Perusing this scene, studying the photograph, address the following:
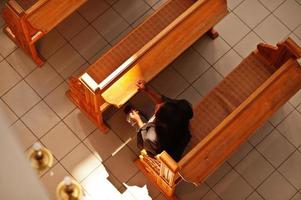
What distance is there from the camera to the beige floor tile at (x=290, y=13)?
6121 millimetres

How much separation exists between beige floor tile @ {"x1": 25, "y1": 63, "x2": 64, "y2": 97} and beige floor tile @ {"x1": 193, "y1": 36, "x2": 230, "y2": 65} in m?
1.68

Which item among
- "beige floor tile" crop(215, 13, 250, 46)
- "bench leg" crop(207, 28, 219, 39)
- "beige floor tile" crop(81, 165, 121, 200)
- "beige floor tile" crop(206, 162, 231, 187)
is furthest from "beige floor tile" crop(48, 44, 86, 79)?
"beige floor tile" crop(206, 162, 231, 187)

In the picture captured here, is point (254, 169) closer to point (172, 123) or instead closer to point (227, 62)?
point (227, 62)

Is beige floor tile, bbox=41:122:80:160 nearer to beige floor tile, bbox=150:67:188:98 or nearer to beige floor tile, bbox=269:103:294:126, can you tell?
beige floor tile, bbox=150:67:188:98

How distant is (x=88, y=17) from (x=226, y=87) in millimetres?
1937

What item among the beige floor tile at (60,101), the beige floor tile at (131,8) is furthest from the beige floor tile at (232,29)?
→ the beige floor tile at (60,101)

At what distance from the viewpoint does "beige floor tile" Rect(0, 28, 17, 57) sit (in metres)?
5.87

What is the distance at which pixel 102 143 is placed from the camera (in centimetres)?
560

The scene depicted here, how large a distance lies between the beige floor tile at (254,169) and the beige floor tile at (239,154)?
4 centimetres

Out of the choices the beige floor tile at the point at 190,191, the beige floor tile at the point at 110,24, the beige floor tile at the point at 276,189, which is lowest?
the beige floor tile at the point at 276,189

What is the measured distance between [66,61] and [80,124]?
784 millimetres

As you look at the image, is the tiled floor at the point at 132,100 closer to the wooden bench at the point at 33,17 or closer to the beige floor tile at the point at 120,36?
the beige floor tile at the point at 120,36

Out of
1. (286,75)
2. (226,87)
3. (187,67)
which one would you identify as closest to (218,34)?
(187,67)

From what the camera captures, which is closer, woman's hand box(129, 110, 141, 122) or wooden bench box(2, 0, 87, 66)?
wooden bench box(2, 0, 87, 66)
